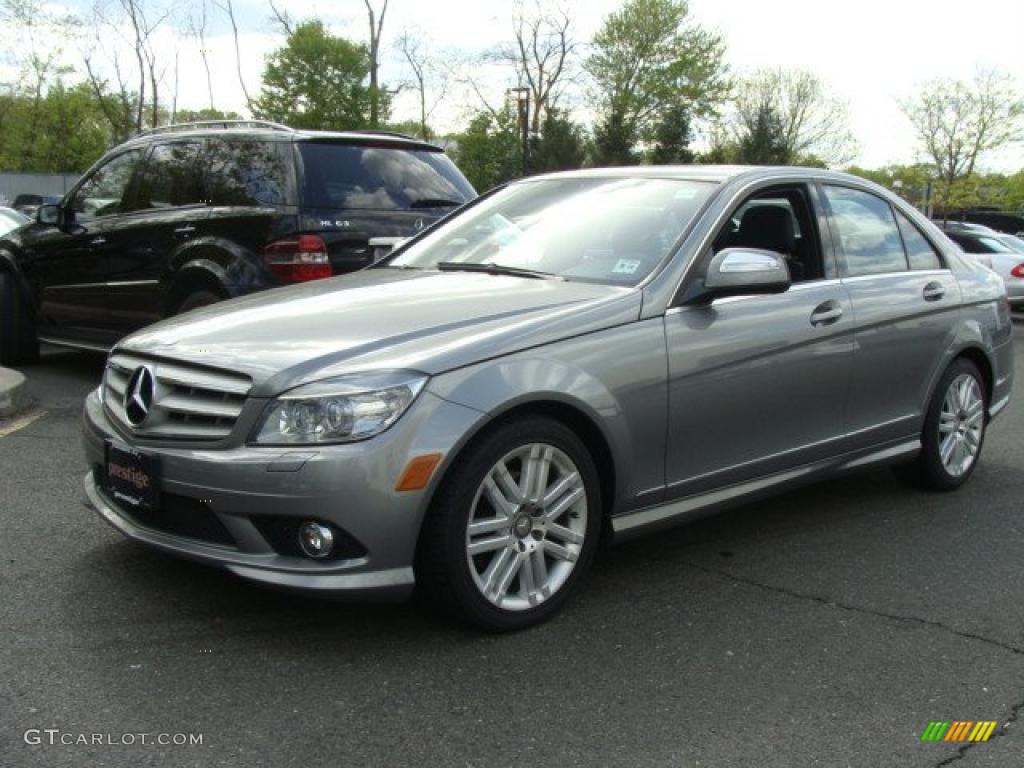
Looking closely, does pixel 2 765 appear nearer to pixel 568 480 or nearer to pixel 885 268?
pixel 568 480

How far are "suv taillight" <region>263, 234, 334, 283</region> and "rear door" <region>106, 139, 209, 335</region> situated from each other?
0.85m

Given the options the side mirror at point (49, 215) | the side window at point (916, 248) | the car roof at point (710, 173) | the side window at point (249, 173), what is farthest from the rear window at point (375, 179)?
the side window at point (916, 248)

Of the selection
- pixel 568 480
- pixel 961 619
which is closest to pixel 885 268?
pixel 961 619

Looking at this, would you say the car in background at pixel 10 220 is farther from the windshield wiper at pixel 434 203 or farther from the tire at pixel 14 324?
the windshield wiper at pixel 434 203

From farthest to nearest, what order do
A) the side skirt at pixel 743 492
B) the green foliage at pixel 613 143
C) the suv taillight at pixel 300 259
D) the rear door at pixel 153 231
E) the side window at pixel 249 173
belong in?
the green foliage at pixel 613 143 < the rear door at pixel 153 231 < the side window at pixel 249 173 < the suv taillight at pixel 300 259 < the side skirt at pixel 743 492

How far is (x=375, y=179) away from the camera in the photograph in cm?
682

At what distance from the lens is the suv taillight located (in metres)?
6.37

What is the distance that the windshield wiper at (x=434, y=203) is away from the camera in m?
6.91

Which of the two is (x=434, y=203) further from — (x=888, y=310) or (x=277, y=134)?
(x=888, y=310)

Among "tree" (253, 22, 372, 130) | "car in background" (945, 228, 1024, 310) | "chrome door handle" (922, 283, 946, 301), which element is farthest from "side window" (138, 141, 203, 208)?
"tree" (253, 22, 372, 130)

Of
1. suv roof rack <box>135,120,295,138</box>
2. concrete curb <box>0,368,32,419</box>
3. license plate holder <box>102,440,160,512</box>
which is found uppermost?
suv roof rack <box>135,120,295,138</box>

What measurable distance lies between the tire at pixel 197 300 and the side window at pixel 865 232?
3.89m

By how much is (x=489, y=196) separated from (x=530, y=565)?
2.25m

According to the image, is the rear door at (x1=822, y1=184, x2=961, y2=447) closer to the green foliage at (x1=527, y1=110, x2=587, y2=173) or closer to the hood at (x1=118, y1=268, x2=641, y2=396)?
the hood at (x1=118, y1=268, x2=641, y2=396)
